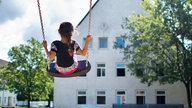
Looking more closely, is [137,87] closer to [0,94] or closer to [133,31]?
[133,31]

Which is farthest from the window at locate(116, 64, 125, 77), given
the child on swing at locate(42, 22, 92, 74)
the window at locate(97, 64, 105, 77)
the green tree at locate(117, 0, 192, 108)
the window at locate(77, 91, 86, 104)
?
the child on swing at locate(42, 22, 92, 74)

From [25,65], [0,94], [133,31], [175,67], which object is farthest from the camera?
[0,94]

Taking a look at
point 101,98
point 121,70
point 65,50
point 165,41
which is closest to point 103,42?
point 121,70

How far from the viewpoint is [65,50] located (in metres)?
6.89

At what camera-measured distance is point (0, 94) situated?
2440 inches

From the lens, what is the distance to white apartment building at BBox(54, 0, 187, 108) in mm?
34250

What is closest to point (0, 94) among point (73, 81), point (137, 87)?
point (73, 81)

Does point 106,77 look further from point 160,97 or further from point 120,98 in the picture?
point 160,97

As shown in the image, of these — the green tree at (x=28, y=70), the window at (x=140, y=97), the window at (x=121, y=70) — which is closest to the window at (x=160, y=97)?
the window at (x=140, y=97)

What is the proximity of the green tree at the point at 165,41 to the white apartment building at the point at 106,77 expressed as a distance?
5.27 m

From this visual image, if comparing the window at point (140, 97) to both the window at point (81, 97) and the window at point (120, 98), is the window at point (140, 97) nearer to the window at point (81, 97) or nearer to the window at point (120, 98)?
the window at point (120, 98)

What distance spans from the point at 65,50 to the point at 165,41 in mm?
21427

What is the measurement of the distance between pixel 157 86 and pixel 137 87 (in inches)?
68.6

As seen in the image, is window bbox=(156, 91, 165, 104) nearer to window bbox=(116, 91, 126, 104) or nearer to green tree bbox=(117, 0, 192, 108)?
window bbox=(116, 91, 126, 104)
